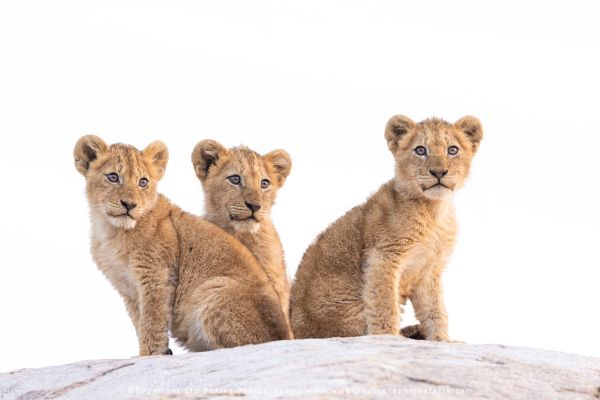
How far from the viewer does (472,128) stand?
11.7m

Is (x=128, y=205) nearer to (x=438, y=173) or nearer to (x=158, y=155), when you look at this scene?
(x=158, y=155)

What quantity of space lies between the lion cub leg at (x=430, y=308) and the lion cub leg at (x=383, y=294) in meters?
0.50

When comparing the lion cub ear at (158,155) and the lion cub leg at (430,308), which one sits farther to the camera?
A: the lion cub ear at (158,155)

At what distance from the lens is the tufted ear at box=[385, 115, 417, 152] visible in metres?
11.4

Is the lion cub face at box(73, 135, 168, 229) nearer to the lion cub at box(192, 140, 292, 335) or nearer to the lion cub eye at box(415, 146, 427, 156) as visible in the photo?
the lion cub at box(192, 140, 292, 335)

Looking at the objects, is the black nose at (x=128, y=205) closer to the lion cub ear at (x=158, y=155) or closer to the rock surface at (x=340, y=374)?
the lion cub ear at (x=158, y=155)

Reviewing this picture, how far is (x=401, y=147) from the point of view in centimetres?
1125

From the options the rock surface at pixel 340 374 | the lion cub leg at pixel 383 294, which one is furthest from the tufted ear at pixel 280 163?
the rock surface at pixel 340 374

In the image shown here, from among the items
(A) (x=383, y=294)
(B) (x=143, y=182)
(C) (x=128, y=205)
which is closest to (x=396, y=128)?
(A) (x=383, y=294)

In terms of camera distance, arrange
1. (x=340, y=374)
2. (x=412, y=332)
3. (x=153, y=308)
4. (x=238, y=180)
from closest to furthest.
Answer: (x=340, y=374), (x=153, y=308), (x=412, y=332), (x=238, y=180)

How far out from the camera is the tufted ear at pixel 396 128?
37.3ft

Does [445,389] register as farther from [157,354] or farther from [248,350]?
[157,354]

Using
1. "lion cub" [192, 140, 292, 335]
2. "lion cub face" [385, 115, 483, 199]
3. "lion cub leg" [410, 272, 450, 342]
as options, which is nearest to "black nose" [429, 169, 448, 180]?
"lion cub face" [385, 115, 483, 199]

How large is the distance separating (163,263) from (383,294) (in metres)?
2.69
